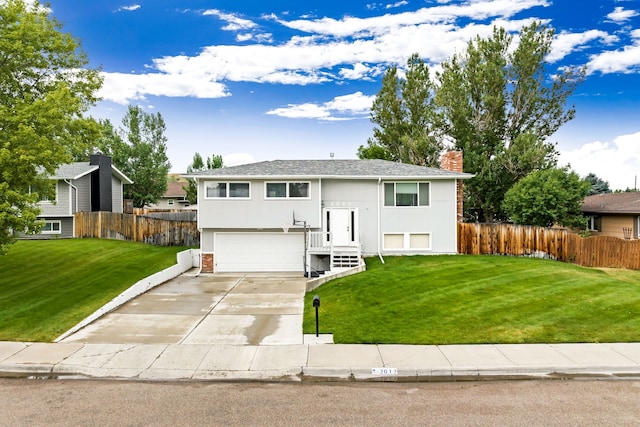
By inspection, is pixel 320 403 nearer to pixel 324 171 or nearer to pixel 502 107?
pixel 324 171

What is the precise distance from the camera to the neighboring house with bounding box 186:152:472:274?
19.5 meters

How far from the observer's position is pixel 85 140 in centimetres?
1563

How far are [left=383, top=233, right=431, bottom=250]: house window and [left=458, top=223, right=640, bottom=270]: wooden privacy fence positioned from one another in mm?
1836

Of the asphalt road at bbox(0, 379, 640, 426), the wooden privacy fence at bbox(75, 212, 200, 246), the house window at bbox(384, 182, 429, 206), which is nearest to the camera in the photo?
the asphalt road at bbox(0, 379, 640, 426)

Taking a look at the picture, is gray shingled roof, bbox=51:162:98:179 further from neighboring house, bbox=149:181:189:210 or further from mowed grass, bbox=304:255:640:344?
neighboring house, bbox=149:181:189:210

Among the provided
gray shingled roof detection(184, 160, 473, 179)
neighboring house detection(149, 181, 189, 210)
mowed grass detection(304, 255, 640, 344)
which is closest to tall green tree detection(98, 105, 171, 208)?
neighboring house detection(149, 181, 189, 210)

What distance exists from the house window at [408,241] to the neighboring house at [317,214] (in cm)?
5

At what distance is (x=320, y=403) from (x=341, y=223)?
13783 millimetres

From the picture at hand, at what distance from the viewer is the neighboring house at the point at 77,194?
27234 mm

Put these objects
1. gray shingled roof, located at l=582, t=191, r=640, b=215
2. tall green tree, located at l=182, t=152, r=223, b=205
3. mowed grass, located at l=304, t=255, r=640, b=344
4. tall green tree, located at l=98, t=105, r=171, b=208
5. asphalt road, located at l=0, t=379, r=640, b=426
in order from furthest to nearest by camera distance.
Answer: tall green tree, located at l=182, t=152, r=223, b=205 < tall green tree, located at l=98, t=105, r=171, b=208 < gray shingled roof, located at l=582, t=191, r=640, b=215 < mowed grass, located at l=304, t=255, r=640, b=344 < asphalt road, located at l=0, t=379, r=640, b=426

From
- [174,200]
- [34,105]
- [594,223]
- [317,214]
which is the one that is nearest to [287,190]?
[317,214]

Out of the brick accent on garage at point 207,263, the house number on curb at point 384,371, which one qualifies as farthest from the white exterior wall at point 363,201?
the house number on curb at point 384,371

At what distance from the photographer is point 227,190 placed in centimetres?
1958

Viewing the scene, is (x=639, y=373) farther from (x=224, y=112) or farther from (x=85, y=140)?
(x=224, y=112)
